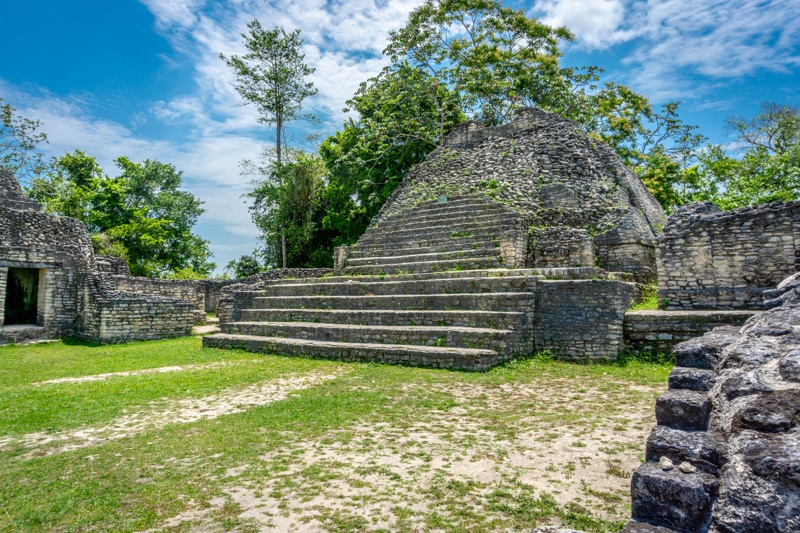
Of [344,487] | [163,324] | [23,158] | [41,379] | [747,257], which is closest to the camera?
[344,487]

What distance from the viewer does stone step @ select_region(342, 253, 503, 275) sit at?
1081 centimetres

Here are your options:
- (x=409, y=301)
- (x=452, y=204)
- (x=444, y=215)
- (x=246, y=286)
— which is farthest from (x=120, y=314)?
(x=452, y=204)

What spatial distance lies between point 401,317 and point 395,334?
0.66m

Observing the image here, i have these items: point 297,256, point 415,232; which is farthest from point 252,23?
point 415,232

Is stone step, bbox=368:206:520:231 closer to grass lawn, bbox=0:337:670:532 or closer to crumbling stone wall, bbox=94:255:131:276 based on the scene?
grass lawn, bbox=0:337:670:532

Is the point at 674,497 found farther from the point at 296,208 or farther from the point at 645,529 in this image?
the point at 296,208

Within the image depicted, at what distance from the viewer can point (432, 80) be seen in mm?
20984

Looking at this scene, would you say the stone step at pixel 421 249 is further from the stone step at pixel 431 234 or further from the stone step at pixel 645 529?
the stone step at pixel 645 529

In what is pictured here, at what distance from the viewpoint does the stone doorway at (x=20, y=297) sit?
48.8ft

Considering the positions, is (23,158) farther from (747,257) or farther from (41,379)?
(747,257)

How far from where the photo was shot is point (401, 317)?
9.13 meters

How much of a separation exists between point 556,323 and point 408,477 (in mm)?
5555

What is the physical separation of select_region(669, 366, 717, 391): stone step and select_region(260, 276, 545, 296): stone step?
18.5 feet

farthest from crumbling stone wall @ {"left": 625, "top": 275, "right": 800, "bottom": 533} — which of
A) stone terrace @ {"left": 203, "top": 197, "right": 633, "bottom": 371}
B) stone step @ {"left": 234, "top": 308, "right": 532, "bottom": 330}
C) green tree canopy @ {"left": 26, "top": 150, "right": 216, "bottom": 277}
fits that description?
green tree canopy @ {"left": 26, "top": 150, "right": 216, "bottom": 277}
